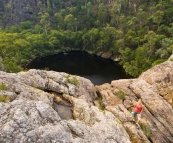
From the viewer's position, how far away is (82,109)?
18359mm

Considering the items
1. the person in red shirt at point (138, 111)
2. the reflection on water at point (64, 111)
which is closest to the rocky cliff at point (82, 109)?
the reflection on water at point (64, 111)

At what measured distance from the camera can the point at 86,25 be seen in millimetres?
103188

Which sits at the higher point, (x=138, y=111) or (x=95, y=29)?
(x=138, y=111)

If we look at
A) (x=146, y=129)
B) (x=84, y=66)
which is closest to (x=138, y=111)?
(x=146, y=129)

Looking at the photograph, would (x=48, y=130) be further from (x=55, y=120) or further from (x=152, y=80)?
(x=152, y=80)

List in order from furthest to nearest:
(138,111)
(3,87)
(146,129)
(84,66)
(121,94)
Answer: (84,66), (121,94), (138,111), (146,129), (3,87)

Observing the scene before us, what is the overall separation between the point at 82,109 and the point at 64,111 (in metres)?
1.69

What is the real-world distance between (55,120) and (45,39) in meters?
77.9

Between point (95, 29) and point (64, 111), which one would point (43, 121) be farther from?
point (95, 29)

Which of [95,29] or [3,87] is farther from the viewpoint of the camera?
[95,29]

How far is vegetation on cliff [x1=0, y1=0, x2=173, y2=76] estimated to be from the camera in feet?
214

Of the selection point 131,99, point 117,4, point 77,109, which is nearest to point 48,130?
point 77,109

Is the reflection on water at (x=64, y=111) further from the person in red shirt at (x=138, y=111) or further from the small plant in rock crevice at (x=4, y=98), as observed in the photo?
the person in red shirt at (x=138, y=111)

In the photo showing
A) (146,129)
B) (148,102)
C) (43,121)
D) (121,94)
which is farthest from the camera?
(121,94)
